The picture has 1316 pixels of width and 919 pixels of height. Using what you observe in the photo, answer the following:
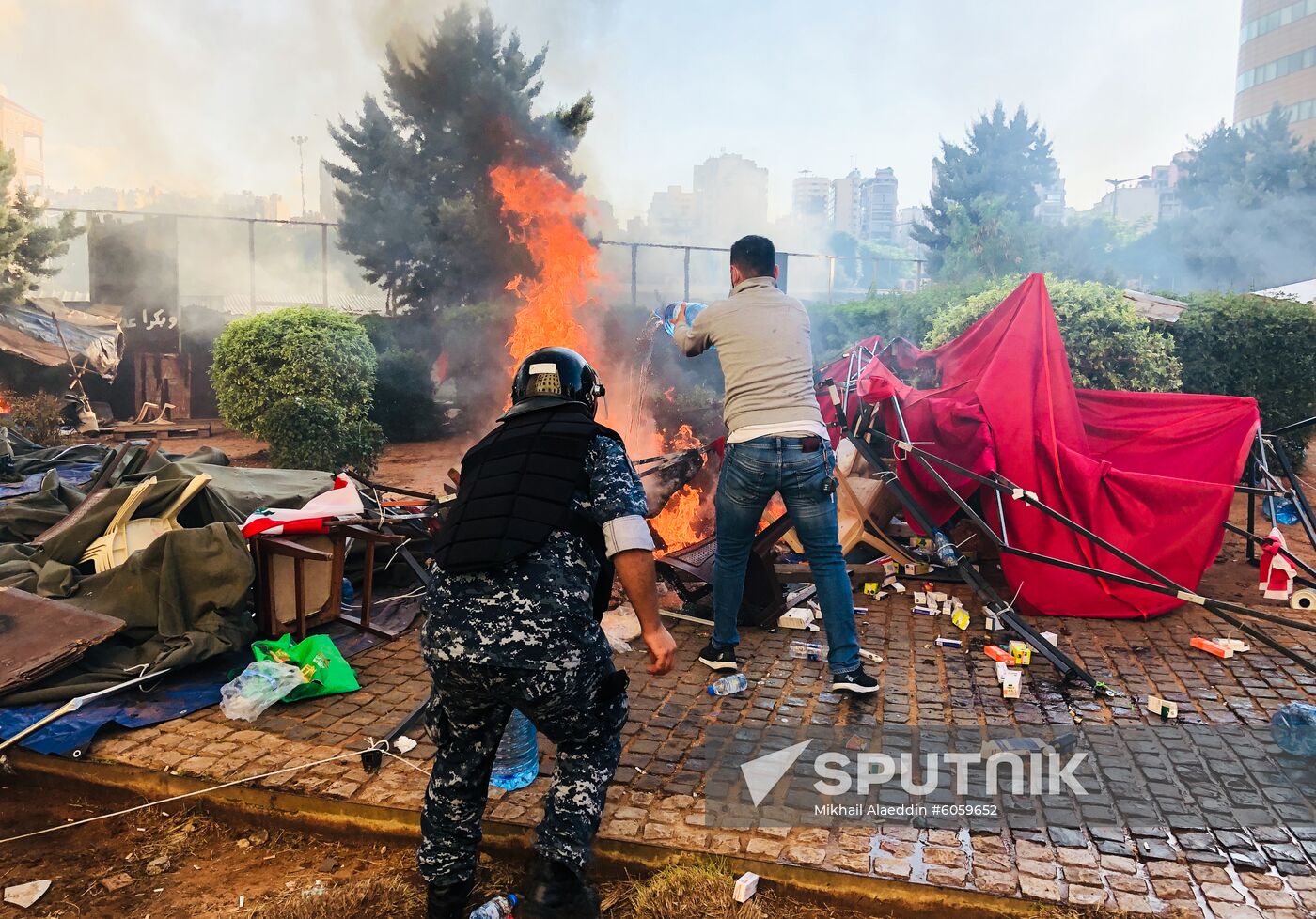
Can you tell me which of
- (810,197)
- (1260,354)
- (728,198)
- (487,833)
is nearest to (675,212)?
(728,198)

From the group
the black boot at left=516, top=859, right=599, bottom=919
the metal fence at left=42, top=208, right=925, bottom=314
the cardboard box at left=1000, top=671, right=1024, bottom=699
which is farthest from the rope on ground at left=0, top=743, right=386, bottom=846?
the metal fence at left=42, top=208, right=925, bottom=314

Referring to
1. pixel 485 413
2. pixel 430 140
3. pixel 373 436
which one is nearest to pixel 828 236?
pixel 430 140

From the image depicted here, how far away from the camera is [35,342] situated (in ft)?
45.2

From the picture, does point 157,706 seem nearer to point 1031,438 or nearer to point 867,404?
point 867,404

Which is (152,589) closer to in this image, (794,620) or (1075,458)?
(794,620)

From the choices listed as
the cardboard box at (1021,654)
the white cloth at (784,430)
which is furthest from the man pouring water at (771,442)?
the cardboard box at (1021,654)

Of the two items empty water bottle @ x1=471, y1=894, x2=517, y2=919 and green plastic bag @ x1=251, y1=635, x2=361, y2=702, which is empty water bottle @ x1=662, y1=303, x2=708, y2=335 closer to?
green plastic bag @ x1=251, y1=635, x2=361, y2=702

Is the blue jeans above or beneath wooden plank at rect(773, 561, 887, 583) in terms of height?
above

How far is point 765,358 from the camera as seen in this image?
4527 millimetres

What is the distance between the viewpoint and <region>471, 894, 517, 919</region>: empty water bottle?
2.83 m

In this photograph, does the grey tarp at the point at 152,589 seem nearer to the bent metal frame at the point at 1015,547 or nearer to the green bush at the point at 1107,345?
the bent metal frame at the point at 1015,547

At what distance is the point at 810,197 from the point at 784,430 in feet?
221

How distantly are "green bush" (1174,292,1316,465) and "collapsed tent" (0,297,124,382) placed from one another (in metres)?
16.2

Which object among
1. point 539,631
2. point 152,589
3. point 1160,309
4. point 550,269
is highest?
point 550,269
